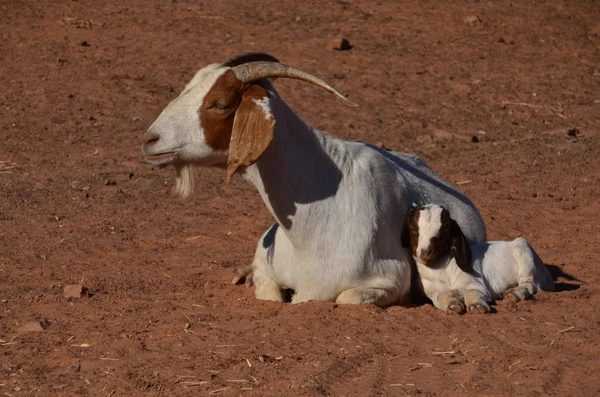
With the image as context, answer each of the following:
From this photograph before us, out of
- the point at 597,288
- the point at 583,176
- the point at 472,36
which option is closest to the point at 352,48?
the point at 472,36

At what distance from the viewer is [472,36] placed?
1694cm

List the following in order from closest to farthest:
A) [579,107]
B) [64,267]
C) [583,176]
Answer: [64,267], [583,176], [579,107]

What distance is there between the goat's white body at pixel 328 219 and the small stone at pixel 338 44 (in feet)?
27.4

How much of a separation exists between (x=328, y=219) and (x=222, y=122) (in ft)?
3.60

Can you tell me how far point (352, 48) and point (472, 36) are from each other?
6.98 ft

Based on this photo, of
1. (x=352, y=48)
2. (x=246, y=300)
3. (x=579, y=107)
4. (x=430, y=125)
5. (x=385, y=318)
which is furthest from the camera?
(x=352, y=48)

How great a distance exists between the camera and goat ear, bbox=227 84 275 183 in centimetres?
671

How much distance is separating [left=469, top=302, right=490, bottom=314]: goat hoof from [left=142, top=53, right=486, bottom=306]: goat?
0.56m

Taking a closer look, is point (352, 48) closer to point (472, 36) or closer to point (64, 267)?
point (472, 36)

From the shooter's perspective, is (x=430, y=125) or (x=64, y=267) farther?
(x=430, y=125)

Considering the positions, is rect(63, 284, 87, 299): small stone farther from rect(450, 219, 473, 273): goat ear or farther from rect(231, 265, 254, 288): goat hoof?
rect(450, 219, 473, 273): goat ear

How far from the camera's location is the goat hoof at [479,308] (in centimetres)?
712

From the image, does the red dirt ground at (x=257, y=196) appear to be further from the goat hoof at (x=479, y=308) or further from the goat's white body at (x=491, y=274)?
the goat's white body at (x=491, y=274)

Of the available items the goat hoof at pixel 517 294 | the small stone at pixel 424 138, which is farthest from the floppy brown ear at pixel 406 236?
the small stone at pixel 424 138
